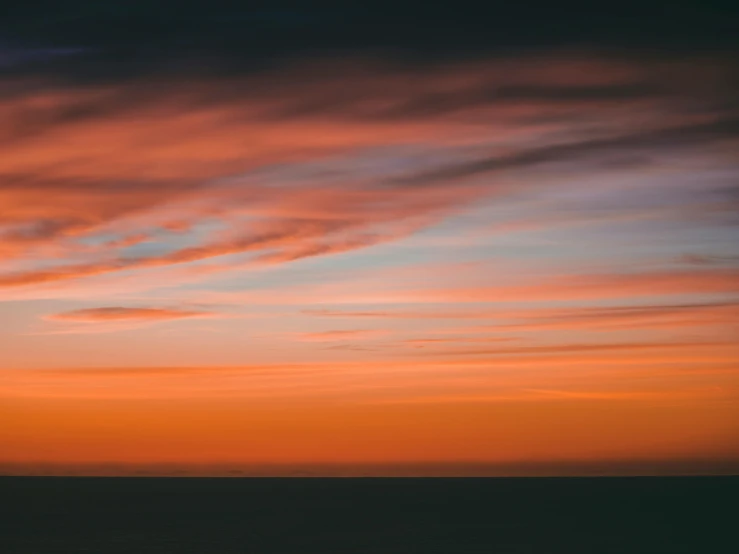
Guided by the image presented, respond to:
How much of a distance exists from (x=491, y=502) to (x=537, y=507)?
60.8 ft

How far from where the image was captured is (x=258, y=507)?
458 ft

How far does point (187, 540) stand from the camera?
83.5 meters

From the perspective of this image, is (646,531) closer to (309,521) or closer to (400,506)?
(309,521)

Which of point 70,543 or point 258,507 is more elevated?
point 258,507

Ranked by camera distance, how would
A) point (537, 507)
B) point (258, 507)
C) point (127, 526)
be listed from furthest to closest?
1. point (258, 507)
2. point (537, 507)
3. point (127, 526)

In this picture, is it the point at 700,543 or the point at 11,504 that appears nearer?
the point at 700,543

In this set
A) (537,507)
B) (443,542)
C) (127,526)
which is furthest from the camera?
(537,507)

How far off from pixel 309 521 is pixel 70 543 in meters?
28.6

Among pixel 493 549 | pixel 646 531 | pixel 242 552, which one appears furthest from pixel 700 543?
pixel 242 552

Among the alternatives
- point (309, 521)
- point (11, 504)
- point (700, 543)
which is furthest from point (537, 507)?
point (11, 504)

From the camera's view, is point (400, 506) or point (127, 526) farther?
point (400, 506)

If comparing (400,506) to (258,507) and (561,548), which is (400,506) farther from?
(561,548)

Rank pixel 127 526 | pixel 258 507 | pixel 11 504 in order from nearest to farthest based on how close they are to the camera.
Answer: pixel 127 526
pixel 258 507
pixel 11 504

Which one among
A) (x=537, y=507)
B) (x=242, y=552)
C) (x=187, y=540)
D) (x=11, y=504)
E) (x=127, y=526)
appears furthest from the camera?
(x=11, y=504)
